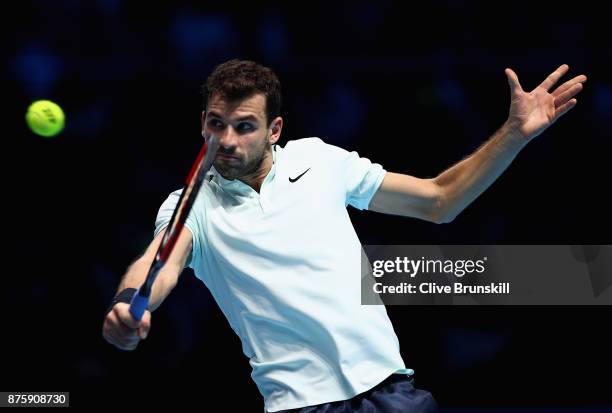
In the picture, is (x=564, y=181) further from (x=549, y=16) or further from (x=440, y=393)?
(x=440, y=393)

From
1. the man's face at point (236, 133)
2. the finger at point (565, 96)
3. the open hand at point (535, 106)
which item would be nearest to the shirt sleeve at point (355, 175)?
the man's face at point (236, 133)

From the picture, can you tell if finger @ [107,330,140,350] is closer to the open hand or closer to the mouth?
the mouth

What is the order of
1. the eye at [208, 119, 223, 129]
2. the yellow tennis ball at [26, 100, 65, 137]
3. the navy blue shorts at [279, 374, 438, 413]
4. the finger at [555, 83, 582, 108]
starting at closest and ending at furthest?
the navy blue shorts at [279, 374, 438, 413] → the eye at [208, 119, 223, 129] → the finger at [555, 83, 582, 108] → the yellow tennis ball at [26, 100, 65, 137]

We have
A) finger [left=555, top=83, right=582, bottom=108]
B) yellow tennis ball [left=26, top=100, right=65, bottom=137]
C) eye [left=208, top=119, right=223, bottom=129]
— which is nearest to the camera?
eye [left=208, top=119, right=223, bottom=129]

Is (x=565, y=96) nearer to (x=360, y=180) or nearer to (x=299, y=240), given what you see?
(x=360, y=180)

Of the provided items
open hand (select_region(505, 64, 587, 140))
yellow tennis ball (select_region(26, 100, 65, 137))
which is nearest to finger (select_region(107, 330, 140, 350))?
open hand (select_region(505, 64, 587, 140))

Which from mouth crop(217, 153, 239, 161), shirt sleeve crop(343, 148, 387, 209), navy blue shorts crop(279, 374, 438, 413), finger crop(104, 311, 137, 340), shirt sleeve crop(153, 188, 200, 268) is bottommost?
navy blue shorts crop(279, 374, 438, 413)

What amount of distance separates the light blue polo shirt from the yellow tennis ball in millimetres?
2067

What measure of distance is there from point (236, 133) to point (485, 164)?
2.82ft

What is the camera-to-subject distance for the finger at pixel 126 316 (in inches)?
93.0

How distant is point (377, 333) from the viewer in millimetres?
2982

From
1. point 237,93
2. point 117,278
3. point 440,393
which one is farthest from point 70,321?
point 237,93

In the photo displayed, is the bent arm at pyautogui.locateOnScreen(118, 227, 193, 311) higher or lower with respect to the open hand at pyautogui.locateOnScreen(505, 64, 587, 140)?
lower

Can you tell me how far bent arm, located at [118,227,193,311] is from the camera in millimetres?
2738
